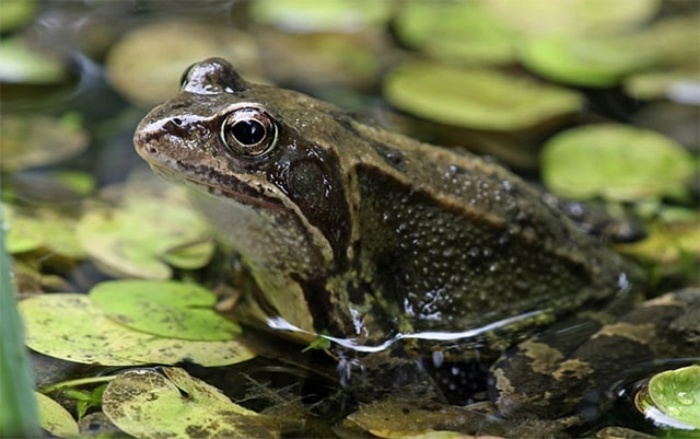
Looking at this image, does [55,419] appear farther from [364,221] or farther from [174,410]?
[364,221]

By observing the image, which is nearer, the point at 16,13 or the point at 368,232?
the point at 368,232

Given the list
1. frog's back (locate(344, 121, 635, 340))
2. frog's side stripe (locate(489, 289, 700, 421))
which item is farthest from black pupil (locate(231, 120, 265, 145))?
frog's side stripe (locate(489, 289, 700, 421))

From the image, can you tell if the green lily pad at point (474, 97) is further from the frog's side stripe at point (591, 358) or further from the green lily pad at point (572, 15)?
the frog's side stripe at point (591, 358)

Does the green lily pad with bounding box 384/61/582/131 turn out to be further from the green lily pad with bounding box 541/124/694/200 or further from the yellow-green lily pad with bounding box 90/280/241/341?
the yellow-green lily pad with bounding box 90/280/241/341

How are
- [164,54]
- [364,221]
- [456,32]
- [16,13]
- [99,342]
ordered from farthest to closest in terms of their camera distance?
1. [456,32]
2. [16,13]
3. [164,54]
4. [364,221]
5. [99,342]

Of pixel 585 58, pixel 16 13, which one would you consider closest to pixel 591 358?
pixel 585 58

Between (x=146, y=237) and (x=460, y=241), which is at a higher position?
(x=460, y=241)
